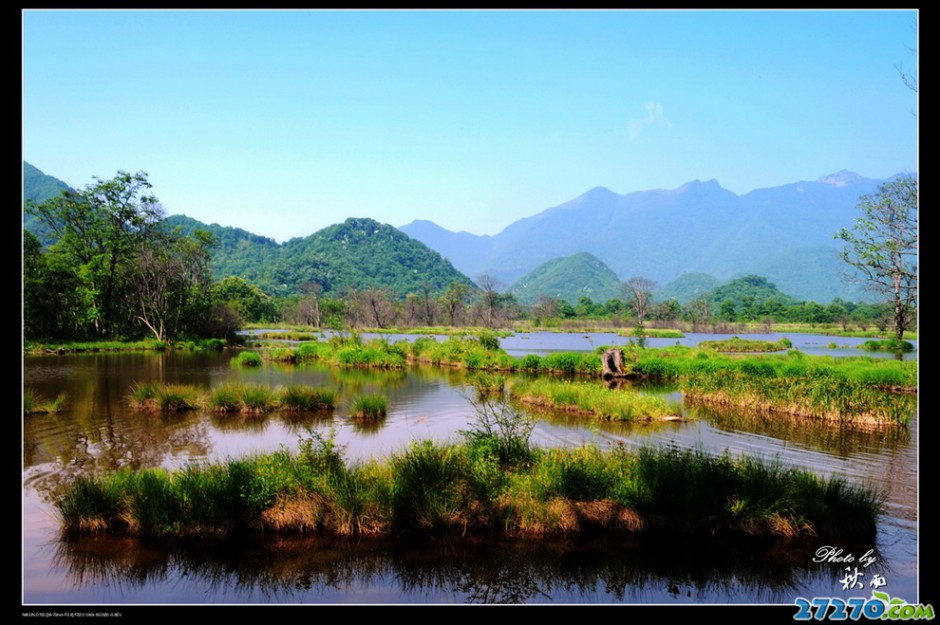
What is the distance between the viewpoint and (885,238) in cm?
1738

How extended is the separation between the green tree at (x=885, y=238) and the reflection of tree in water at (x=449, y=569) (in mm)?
10037

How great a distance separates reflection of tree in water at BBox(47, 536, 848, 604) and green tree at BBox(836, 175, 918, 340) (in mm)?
10037

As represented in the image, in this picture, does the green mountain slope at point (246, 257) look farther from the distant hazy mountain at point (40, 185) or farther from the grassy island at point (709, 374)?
the grassy island at point (709, 374)

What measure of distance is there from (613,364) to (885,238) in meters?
14.7

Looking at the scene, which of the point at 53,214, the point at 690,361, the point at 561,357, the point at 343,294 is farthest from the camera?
the point at 343,294

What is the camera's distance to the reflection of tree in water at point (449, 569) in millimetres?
7242

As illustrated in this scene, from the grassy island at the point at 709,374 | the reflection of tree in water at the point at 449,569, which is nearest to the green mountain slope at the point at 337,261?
the grassy island at the point at 709,374

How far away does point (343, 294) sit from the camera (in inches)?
5094

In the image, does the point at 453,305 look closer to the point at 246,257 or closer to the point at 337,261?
the point at 337,261

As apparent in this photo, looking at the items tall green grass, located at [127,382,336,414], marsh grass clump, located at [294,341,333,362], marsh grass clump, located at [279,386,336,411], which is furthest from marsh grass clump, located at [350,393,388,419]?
marsh grass clump, located at [294,341,333,362]
